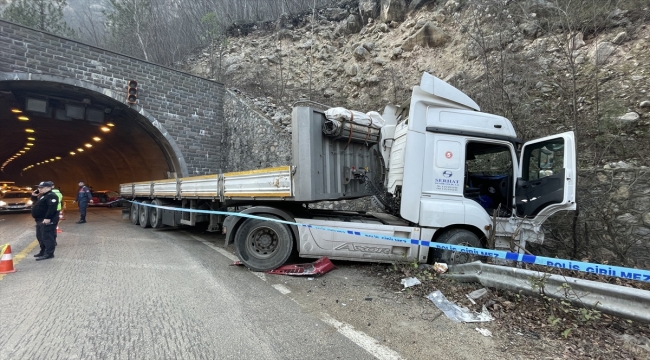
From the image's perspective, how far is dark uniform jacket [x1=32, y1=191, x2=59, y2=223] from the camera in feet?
19.1

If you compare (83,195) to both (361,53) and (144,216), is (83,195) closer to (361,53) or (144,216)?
(144,216)

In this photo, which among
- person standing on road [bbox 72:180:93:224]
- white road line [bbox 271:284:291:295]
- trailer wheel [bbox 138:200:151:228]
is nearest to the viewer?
white road line [bbox 271:284:291:295]

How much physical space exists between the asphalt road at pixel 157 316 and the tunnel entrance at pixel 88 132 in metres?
9.46

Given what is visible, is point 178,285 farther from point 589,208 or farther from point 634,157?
point 634,157

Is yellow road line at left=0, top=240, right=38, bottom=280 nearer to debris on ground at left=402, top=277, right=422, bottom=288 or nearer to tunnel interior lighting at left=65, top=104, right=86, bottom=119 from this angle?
debris on ground at left=402, top=277, right=422, bottom=288

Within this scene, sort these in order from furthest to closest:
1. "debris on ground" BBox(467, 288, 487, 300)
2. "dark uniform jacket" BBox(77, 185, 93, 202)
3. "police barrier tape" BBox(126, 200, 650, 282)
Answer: "dark uniform jacket" BBox(77, 185, 93, 202) < "debris on ground" BBox(467, 288, 487, 300) < "police barrier tape" BBox(126, 200, 650, 282)

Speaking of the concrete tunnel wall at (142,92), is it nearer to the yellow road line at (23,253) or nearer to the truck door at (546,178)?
the yellow road line at (23,253)

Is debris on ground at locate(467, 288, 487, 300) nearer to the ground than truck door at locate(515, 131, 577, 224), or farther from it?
nearer to the ground

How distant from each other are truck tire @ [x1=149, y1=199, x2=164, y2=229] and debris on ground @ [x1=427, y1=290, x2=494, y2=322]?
330 inches

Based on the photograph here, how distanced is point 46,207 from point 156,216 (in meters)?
3.65

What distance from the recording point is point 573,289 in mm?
3010

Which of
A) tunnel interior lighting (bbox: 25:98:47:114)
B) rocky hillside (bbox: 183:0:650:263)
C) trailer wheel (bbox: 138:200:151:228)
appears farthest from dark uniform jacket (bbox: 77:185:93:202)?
rocky hillside (bbox: 183:0:650:263)

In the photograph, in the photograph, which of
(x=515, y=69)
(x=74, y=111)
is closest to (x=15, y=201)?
(x=74, y=111)

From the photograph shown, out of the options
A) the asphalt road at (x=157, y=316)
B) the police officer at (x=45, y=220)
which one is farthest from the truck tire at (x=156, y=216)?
the asphalt road at (x=157, y=316)
